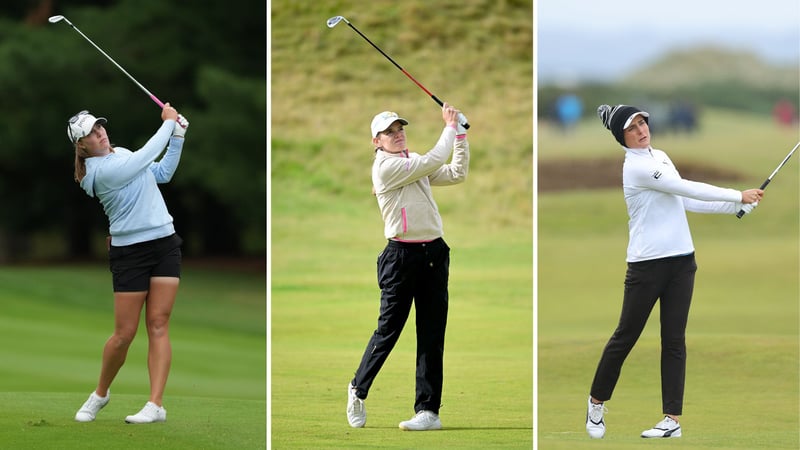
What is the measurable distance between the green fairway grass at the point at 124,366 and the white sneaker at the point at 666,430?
171 cm

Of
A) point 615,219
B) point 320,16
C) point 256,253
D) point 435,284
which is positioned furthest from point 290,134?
point 615,219

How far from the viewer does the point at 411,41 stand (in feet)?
42.2

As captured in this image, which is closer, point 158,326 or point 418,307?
point 418,307

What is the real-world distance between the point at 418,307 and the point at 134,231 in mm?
1304

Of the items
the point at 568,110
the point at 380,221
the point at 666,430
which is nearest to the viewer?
the point at 666,430

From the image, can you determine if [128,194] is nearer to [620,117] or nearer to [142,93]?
[620,117]

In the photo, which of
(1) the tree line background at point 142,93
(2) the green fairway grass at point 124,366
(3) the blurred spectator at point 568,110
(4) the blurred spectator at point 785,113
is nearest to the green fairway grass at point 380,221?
(2) the green fairway grass at point 124,366

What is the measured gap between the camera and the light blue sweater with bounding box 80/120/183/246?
5.85 meters

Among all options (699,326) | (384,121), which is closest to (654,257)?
(384,121)

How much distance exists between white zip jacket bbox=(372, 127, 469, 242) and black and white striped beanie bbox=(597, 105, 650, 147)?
2.06 feet

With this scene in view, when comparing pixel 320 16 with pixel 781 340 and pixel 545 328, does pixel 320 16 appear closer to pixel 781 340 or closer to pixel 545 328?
pixel 545 328

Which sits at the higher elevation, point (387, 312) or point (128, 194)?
point (128, 194)

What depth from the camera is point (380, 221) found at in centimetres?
1056

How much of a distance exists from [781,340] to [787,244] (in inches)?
546
